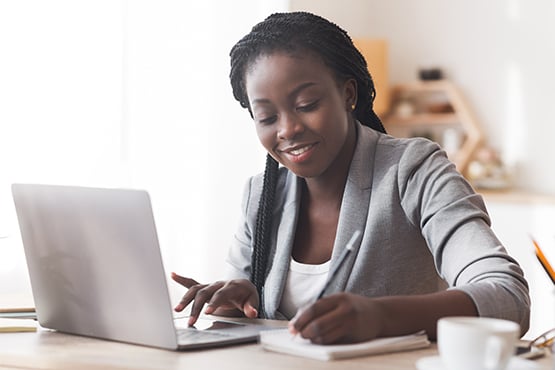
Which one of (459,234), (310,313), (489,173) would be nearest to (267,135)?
(459,234)

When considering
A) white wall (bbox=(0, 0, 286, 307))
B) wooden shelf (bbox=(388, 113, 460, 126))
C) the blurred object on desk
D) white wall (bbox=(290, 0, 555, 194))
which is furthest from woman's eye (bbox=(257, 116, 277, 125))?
wooden shelf (bbox=(388, 113, 460, 126))

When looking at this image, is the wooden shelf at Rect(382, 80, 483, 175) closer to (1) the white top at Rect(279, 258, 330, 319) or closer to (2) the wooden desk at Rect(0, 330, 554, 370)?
(1) the white top at Rect(279, 258, 330, 319)

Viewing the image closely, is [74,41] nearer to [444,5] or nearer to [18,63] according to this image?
[18,63]

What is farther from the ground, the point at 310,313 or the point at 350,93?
the point at 350,93

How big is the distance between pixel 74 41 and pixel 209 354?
6.52ft

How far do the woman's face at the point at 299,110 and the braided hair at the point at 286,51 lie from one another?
1.0 inches

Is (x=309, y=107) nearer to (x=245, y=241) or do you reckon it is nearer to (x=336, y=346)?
(x=245, y=241)

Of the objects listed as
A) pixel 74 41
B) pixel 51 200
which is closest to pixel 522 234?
pixel 74 41

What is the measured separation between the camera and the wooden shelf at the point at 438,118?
Result: 448 centimetres

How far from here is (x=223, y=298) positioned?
1.63 m

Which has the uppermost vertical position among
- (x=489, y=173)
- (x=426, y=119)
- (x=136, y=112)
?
(x=136, y=112)

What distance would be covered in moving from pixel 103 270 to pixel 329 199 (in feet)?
2.06

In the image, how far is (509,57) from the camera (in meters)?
4.45

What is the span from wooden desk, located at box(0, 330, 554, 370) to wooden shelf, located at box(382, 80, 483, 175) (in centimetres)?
330
